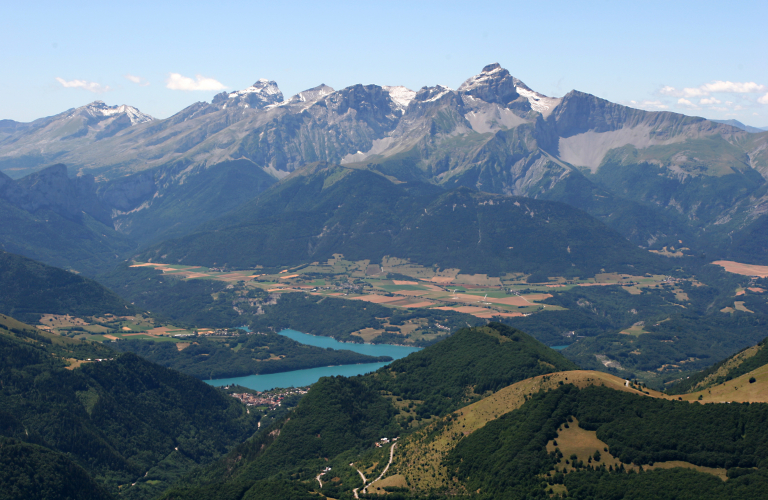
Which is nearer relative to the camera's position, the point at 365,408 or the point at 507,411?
the point at 507,411

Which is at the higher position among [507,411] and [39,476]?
[507,411]

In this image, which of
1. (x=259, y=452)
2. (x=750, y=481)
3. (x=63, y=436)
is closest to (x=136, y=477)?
(x=63, y=436)

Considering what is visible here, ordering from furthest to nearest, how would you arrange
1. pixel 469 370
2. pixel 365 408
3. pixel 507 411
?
pixel 469 370 → pixel 365 408 → pixel 507 411

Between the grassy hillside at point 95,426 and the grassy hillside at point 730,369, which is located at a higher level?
the grassy hillside at point 730,369

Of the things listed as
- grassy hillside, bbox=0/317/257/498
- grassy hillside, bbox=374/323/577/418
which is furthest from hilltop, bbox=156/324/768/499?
grassy hillside, bbox=0/317/257/498

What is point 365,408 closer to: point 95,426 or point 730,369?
point 95,426

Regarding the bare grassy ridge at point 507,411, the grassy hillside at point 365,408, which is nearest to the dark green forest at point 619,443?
the bare grassy ridge at point 507,411

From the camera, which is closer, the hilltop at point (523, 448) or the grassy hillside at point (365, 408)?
the hilltop at point (523, 448)

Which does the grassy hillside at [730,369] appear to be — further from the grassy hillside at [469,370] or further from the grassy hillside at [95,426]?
the grassy hillside at [95,426]

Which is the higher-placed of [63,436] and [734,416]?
[734,416]

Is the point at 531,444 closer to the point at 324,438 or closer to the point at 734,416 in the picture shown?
the point at 734,416

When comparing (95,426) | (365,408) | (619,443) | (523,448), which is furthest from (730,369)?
(95,426)
